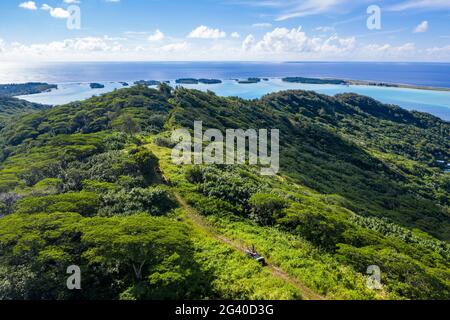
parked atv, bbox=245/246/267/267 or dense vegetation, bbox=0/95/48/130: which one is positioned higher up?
dense vegetation, bbox=0/95/48/130

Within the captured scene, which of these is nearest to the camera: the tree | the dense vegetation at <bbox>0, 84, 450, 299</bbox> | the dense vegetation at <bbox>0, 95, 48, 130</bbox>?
the dense vegetation at <bbox>0, 84, 450, 299</bbox>

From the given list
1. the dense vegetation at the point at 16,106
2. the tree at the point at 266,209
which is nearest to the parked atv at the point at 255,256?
the tree at the point at 266,209

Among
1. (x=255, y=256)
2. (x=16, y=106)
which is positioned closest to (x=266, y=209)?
(x=255, y=256)

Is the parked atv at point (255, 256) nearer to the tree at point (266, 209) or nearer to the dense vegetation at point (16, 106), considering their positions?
the tree at point (266, 209)

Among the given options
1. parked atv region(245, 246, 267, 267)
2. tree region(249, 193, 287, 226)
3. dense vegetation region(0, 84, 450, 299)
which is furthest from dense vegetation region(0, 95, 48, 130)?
parked atv region(245, 246, 267, 267)

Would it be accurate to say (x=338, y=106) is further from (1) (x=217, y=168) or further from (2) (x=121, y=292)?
(2) (x=121, y=292)

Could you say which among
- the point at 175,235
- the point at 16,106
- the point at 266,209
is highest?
the point at 16,106

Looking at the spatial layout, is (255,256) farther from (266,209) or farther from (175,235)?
(266,209)

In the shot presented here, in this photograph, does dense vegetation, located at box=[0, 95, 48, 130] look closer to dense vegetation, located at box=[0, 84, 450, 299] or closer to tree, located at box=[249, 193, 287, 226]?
dense vegetation, located at box=[0, 84, 450, 299]
